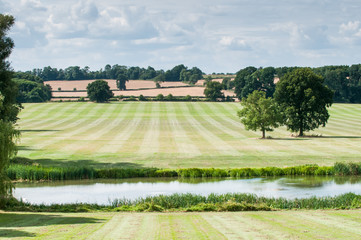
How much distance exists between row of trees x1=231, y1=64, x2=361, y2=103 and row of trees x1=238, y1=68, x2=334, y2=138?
298 ft

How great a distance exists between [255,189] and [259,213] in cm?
1318

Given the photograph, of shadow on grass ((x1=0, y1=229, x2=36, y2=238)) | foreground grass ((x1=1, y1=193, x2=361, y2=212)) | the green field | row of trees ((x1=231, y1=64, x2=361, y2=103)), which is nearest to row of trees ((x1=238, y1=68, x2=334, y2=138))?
the green field

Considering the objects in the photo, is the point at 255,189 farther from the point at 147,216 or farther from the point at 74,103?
the point at 74,103

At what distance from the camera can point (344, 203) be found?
29656mm

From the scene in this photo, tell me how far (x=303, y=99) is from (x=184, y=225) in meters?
63.9

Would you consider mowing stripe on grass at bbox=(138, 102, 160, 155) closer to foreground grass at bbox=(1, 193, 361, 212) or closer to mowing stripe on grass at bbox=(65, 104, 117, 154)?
mowing stripe on grass at bbox=(65, 104, 117, 154)

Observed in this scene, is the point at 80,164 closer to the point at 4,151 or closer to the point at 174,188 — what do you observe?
the point at 174,188

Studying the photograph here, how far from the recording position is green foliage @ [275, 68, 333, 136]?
8025cm

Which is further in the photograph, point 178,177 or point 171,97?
point 171,97

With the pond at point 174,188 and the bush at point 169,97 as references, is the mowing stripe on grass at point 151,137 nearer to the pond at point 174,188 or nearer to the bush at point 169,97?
the pond at point 174,188

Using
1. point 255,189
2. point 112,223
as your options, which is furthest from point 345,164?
point 112,223

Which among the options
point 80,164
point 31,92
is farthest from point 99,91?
point 80,164

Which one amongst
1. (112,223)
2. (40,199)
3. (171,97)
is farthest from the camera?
(171,97)

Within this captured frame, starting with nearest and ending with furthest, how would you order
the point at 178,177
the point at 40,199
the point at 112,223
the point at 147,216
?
1. the point at 112,223
2. the point at 147,216
3. the point at 40,199
4. the point at 178,177
